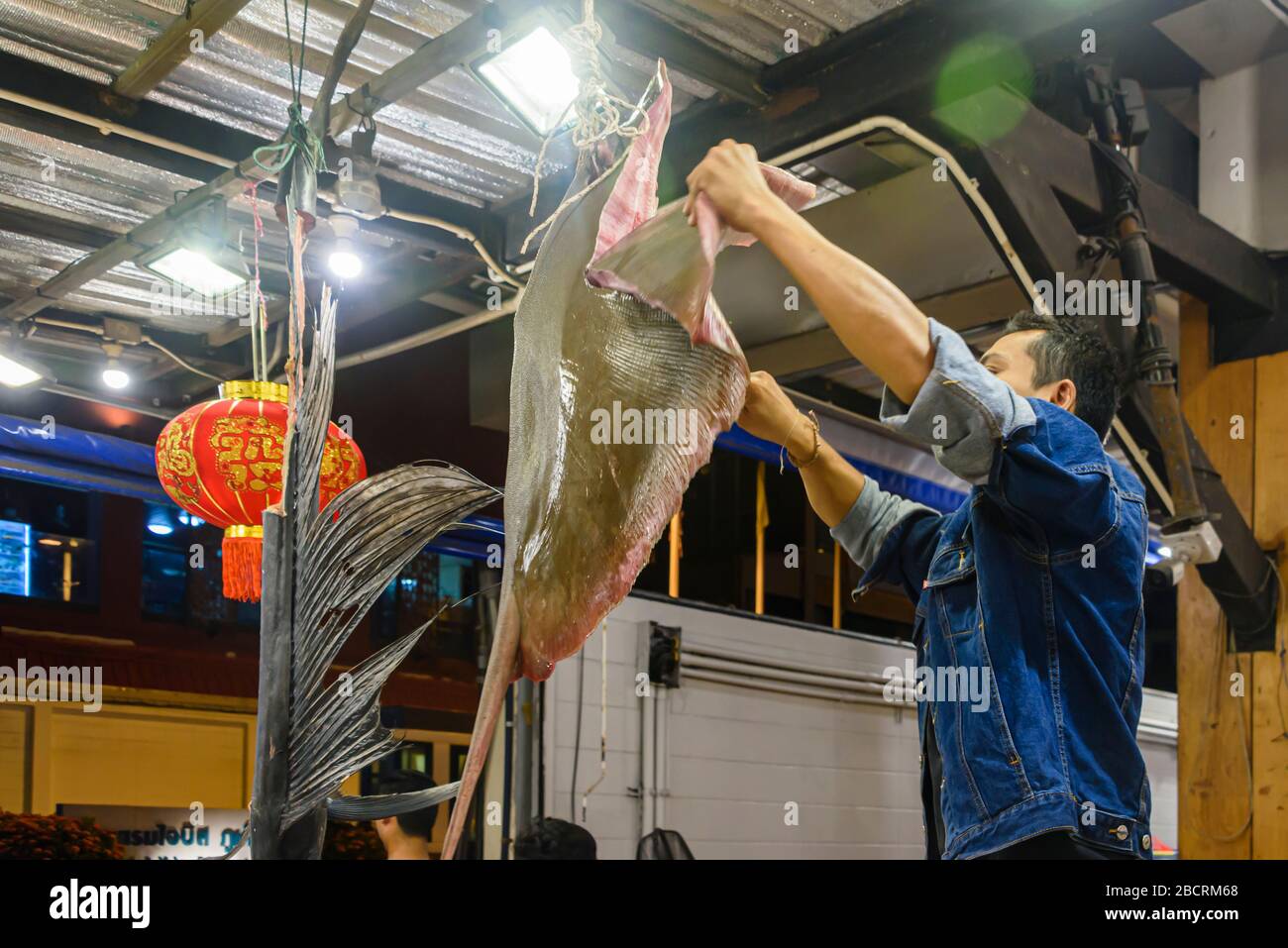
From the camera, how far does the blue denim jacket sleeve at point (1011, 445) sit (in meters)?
1.52

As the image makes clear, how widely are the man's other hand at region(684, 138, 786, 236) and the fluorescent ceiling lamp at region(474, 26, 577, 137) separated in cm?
226

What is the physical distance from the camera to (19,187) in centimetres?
514

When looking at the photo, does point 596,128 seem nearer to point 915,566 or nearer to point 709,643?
point 915,566

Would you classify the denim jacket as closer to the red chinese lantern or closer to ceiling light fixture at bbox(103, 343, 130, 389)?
the red chinese lantern

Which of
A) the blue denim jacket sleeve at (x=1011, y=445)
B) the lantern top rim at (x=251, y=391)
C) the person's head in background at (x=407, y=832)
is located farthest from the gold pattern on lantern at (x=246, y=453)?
the blue denim jacket sleeve at (x=1011, y=445)

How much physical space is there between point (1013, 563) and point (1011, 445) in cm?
23

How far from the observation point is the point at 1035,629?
1712 mm

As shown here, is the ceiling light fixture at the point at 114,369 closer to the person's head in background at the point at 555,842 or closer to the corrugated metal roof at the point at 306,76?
the corrugated metal roof at the point at 306,76

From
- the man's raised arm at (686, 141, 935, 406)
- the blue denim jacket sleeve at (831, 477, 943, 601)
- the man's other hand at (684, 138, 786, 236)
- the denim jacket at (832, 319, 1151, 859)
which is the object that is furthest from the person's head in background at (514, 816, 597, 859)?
the man's other hand at (684, 138, 786, 236)

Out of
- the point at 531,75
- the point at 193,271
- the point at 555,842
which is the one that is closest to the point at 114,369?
the point at 193,271

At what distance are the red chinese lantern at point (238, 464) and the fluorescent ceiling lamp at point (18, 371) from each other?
2.47 meters

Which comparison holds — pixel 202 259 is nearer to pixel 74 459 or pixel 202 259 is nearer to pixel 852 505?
pixel 74 459
